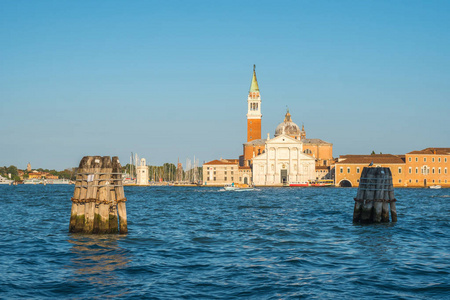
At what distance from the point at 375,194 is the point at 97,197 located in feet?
32.5

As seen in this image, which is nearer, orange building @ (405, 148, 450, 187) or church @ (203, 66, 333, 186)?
orange building @ (405, 148, 450, 187)

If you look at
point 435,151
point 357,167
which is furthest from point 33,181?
point 435,151

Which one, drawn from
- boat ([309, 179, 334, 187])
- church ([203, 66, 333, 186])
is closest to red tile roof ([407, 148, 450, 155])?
boat ([309, 179, 334, 187])

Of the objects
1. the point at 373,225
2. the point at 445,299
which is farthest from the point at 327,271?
the point at 373,225

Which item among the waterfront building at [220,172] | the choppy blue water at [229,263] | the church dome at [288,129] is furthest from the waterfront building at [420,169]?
the choppy blue water at [229,263]

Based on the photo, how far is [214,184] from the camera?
384 feet

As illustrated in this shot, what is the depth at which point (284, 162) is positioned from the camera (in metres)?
108

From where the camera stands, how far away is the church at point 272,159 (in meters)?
108

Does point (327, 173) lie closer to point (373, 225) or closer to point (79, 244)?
point (373, 225)

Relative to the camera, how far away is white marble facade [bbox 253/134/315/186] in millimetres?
107688

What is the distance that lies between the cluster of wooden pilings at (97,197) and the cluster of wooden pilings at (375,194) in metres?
8.92

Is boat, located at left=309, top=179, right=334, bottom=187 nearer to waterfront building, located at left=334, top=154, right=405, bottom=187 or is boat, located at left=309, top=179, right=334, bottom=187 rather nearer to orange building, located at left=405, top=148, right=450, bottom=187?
waterfront building, located at left=334, top=154, right=405, bottom=187

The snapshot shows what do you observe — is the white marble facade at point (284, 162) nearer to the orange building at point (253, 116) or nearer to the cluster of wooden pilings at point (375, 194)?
the orange building at point (253, 116)

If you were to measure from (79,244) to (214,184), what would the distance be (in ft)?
336
